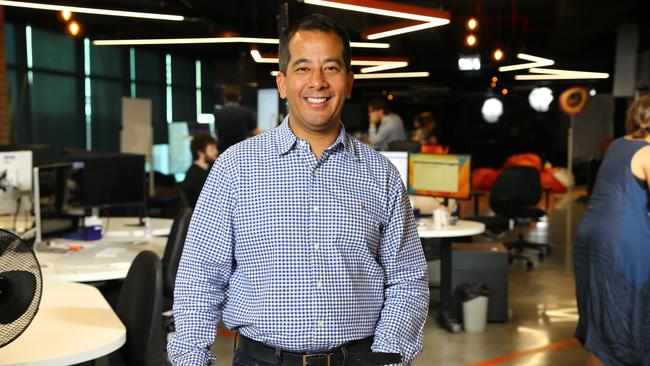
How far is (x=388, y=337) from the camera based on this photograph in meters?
2.05

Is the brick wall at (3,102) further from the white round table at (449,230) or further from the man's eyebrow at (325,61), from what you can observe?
the man's eyebrow at (325,61)

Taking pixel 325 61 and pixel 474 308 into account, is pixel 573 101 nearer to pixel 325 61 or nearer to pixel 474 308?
pixel 474 308

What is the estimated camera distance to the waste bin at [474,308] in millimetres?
6031

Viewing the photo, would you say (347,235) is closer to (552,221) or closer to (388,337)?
(388,337)

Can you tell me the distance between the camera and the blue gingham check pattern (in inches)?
78.8

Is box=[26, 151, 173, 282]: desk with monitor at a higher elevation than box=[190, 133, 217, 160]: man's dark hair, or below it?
below

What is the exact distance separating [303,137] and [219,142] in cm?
736

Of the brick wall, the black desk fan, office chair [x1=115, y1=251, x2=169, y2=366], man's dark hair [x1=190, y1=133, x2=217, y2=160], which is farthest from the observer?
the brick wall

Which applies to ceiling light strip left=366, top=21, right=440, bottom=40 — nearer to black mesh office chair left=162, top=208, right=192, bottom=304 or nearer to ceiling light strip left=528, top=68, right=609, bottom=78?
black mesh office chair left=162, top=208, right=192, bottom=304

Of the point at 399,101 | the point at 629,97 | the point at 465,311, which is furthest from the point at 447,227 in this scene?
the point at 399,101

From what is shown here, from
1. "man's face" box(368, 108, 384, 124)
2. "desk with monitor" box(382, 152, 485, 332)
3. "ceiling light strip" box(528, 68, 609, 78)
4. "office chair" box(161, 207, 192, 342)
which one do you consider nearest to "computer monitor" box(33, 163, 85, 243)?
"office chair" box(161, 207, 192, 342)

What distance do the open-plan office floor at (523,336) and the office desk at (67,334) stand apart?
6.65 feet

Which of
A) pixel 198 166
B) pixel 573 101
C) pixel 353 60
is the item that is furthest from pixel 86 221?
pixel 573 101

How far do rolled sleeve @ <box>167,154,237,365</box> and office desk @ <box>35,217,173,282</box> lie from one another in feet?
7.52
